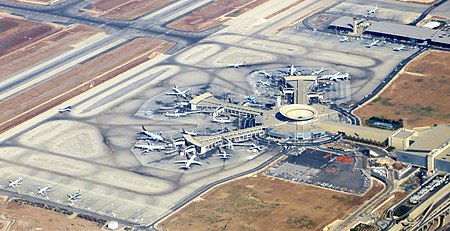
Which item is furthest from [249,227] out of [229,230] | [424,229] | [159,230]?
[424,229]

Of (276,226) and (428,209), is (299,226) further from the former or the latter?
(428,209)

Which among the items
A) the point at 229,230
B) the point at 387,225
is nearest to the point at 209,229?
the point at 229,230

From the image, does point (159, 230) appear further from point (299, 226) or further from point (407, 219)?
point (407, 219)

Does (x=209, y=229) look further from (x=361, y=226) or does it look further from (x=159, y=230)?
(x=361, y=226)

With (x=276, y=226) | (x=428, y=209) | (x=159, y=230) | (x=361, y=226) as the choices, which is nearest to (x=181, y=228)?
(x=159, y=230)

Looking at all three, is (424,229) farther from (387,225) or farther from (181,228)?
(181,228)
